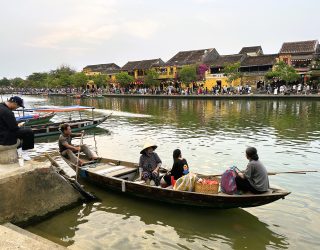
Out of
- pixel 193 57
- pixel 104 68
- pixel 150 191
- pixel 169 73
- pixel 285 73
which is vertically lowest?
pixel 150 191

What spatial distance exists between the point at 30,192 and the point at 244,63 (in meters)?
44.5

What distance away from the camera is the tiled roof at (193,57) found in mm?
55062

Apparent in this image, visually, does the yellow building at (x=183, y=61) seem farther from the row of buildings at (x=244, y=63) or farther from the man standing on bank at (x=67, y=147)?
the man standing on bank at (x=67, y=147)

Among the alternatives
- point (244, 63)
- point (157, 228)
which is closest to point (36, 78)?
point (244, 63)

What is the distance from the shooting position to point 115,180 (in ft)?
25.5

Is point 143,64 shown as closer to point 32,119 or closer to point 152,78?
point 152,78

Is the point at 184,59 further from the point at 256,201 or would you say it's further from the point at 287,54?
the point at 256,201

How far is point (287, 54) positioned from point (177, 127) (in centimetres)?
3077

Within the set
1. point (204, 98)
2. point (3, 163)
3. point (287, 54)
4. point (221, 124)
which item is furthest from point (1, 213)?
point (287, 54)

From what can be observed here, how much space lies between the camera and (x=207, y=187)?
21.8 ft

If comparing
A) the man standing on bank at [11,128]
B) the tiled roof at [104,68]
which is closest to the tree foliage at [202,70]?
the tiled roof at [104,68]

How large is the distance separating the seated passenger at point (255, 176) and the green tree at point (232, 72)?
130ft

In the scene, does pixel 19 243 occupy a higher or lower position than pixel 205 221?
higher

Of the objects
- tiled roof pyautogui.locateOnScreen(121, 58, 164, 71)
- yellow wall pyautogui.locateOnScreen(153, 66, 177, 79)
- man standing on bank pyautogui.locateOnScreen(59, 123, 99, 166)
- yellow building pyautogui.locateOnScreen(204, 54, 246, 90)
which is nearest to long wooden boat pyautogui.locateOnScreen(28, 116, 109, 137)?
man standing on bank pyautogui.locateOnScreen(59, 123, 99, 166)
